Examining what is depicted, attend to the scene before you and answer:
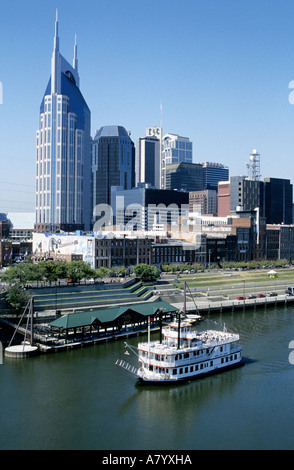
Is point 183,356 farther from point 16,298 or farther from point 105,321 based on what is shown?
point 16,298

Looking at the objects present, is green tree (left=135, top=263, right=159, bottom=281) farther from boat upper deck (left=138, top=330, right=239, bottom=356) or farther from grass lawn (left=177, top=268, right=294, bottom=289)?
boat upper deck (left=138, top=330, right=239, bottom=356)

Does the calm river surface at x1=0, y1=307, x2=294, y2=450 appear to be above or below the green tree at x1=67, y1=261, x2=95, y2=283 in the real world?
below

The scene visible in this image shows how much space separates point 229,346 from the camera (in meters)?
59.0

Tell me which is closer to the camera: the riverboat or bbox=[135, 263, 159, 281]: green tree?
the riverboat

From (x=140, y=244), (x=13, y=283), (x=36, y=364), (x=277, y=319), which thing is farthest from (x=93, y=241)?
(x=36, y=364)

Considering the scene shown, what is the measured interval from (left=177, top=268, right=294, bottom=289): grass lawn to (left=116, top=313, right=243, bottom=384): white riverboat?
48679mm

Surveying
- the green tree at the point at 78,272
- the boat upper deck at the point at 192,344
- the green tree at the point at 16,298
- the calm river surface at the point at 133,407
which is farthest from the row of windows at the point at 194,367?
the green tree at the point at 78,272

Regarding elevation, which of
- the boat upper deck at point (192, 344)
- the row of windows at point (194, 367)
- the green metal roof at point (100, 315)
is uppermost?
the green metal roof at point (100, 315)

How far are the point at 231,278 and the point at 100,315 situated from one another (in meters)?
61.3

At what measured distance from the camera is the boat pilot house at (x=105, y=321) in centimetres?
6769

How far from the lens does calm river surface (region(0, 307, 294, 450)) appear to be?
40125 mm

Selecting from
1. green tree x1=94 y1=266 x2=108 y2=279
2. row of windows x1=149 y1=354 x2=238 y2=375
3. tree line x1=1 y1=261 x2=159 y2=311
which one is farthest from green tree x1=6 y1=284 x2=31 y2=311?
row of windows x1=149 y1=354 x2=238 y2=375

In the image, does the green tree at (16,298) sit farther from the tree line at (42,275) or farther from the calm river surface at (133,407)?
the calm river surface at (133,407)
